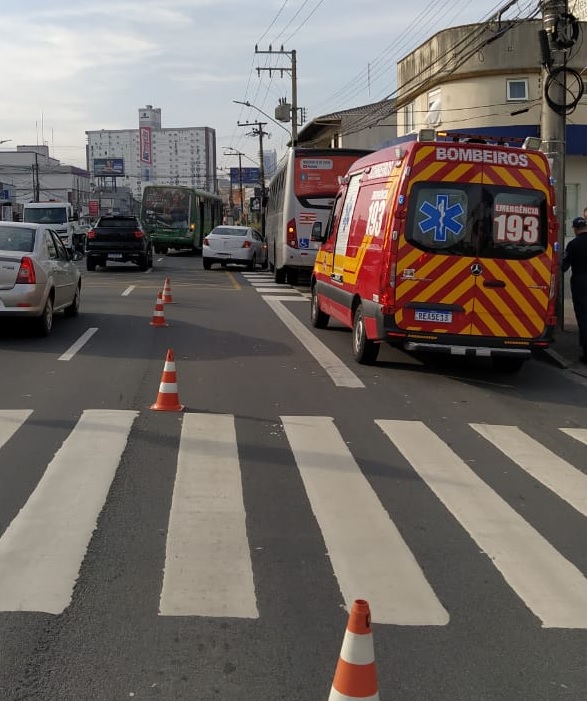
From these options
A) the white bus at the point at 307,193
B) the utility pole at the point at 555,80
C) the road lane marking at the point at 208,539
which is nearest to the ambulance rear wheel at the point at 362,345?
the utility pole at the point at 555,80

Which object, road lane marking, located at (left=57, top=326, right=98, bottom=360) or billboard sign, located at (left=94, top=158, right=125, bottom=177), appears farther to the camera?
billboard sign, located at (left=94, top=158, right=125, bottom=177)

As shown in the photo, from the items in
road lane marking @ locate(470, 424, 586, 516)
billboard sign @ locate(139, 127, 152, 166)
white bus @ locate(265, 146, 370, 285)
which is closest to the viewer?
road lane marking @ locate(470, 424, 586, 516)

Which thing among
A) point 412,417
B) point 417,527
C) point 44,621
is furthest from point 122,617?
point 412,417

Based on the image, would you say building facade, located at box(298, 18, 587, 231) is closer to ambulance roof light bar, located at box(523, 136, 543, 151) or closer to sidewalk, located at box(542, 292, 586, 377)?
sidewalk, located at box(542, 292, 586, 377)

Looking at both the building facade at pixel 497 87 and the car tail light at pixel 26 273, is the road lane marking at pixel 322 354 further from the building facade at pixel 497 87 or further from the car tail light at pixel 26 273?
the building facade at pixel 497 87

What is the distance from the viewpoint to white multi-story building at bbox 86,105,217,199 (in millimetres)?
170500

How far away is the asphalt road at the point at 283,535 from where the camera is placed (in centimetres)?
335

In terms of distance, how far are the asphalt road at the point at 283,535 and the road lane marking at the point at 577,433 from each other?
7 cm

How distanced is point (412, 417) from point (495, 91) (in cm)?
2203

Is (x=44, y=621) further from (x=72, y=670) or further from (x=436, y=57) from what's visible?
(x=436, y=57)

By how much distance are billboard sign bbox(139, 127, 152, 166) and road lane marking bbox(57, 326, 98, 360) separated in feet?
529

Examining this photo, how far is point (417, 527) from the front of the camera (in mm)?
4980

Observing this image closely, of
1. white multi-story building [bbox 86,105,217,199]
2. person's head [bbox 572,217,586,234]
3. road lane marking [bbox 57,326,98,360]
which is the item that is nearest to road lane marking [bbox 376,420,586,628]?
road lane marking [bbox 57,326,98,360]

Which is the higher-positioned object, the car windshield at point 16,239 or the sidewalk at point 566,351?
the car windshield at point 16,239
